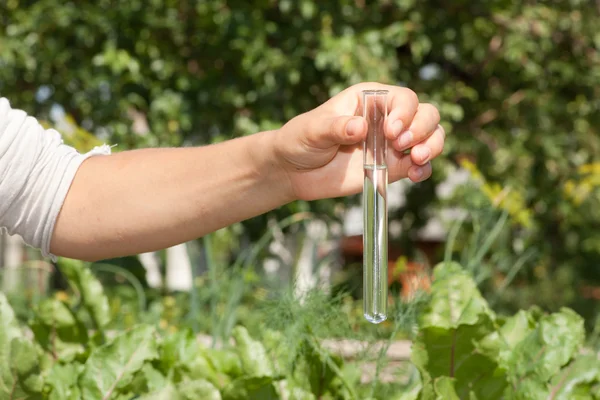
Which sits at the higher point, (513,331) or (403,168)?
(403,168)

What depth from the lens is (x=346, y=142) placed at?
947 mm

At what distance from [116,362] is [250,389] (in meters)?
0.20

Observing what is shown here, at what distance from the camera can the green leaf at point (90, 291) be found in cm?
147

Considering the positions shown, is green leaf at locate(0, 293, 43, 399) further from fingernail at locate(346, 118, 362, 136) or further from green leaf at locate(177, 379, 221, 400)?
fingernail at locate(346, 118, 362, 136)

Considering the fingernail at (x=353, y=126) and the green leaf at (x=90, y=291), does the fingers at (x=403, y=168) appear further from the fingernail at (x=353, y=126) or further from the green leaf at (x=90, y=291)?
the green leaf at (x=90, y=291)

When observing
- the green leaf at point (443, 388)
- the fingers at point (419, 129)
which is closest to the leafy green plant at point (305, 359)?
the green leaf at point (443, 388)

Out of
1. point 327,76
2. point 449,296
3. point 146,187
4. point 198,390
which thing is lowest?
point 198,390

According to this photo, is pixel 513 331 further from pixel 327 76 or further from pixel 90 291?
pixel 327 76

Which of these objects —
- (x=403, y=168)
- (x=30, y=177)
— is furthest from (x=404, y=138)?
(x=30, y=177)

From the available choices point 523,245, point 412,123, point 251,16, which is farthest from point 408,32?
point 412,123

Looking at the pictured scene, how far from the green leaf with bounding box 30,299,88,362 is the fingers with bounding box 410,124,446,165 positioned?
0.67 m

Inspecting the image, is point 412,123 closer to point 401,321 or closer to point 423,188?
point 401,321

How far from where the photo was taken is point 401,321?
4.16 feet

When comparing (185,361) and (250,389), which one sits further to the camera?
(185,361)
